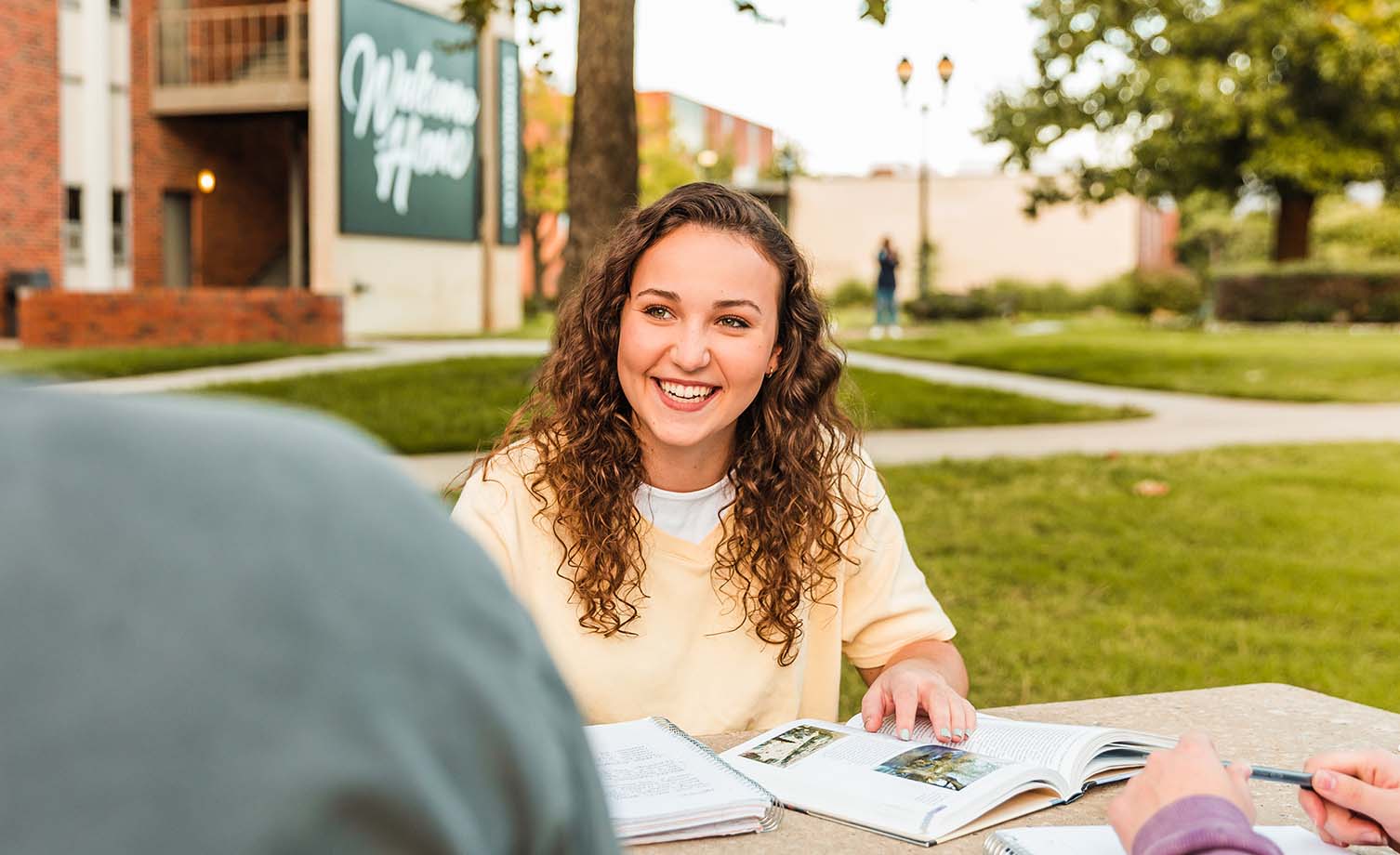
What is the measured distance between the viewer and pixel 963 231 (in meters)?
43.9

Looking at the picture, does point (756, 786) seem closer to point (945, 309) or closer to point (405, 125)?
point (405, 125)

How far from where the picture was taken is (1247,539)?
6871 millimetres

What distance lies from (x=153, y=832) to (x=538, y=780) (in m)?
0.15

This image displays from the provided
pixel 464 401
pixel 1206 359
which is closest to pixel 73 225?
pixel 464 401

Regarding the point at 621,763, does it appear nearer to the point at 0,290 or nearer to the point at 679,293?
the point at 679,293

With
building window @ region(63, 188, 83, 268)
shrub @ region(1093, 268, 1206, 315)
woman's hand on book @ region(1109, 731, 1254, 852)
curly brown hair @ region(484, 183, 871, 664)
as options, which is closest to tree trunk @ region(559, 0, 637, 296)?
curly brown hair @ region(484, 183, 871, 664)

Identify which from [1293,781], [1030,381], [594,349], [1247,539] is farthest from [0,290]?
[1293,781]

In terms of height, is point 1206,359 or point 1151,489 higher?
point 1206,359

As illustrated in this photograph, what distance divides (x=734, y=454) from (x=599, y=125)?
7347mm

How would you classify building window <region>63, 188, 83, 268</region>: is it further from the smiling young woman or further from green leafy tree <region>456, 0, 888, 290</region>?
the smiling young woman

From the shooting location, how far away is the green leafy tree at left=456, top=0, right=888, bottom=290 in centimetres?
944

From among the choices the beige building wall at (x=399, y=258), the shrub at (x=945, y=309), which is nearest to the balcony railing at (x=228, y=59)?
the beige building wall at (x=399, y=258)

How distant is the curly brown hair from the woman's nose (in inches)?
7.3

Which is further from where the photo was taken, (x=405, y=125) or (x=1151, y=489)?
(x=405, y=125)
